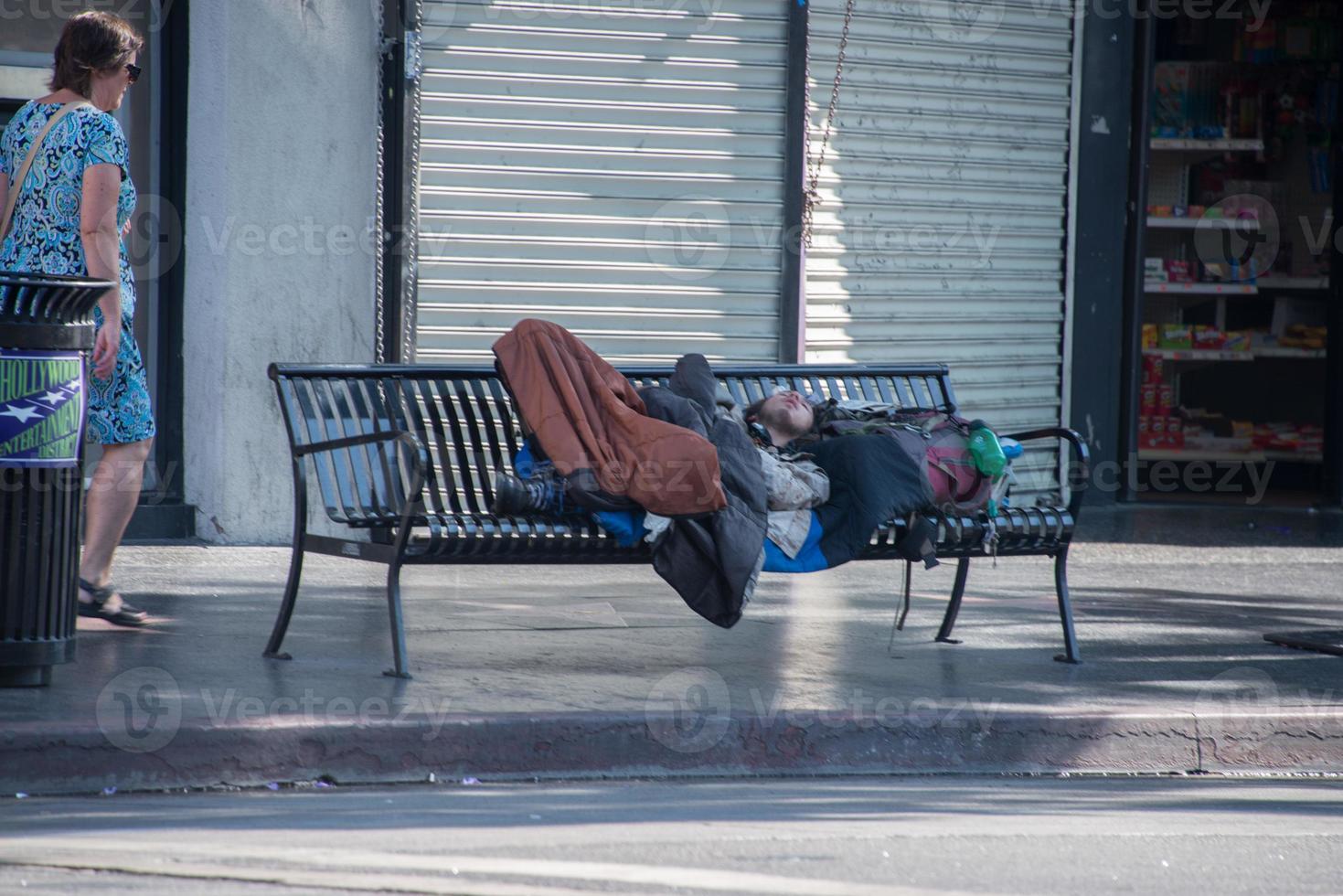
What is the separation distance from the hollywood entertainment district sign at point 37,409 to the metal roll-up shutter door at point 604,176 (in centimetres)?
380

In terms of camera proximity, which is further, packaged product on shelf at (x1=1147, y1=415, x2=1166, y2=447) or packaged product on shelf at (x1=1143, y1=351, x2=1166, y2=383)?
packaged product on shelf at (x1=1147, y1=415, x2=1166, y2=447)

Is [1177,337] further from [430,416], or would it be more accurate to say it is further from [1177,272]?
[430,416]

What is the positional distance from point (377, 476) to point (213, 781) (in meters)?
3.89

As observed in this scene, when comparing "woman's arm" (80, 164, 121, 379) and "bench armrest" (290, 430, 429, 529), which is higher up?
"woman's arm" (80, 164, 121, 379)

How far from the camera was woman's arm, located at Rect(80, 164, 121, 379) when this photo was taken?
5754mm

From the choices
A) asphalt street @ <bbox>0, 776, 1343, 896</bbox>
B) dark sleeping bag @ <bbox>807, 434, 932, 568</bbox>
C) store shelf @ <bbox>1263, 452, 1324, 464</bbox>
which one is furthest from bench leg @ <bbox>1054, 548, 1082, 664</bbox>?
store shelf @ <bbox>1263, 452, 1324, 464</bbox>

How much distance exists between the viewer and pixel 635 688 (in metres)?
5.54

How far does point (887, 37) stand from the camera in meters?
9.82

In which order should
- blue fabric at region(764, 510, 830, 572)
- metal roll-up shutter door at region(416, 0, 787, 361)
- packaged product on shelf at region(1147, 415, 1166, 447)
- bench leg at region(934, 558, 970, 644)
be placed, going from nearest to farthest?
blue fabric at region(764, 510, 830, 572), bench leg at region(934, 558, 970, 644), metal roll-up shutter door at region(416, 0, 787, 361), packaged product on shelf at region(1147, 415, 1166, 447)

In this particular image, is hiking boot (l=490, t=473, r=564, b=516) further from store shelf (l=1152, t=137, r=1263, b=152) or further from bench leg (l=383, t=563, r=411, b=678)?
store shelf (l=1152, t=137, r=1263, b=152)

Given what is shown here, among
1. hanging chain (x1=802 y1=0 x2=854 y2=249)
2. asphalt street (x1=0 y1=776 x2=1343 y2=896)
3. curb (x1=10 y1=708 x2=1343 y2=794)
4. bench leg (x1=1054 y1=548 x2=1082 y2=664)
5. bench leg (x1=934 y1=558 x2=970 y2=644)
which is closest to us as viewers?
asphalt street (x1=0 y1=776 x2=1343 y2=896)

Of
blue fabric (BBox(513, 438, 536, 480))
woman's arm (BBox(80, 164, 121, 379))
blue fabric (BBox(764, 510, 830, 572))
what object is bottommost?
blue fabric (BBox(764, 510, 830, 572))

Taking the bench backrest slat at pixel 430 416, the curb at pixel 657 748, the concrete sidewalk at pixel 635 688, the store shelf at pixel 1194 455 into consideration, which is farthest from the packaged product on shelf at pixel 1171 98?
the curb at pixel 657 748

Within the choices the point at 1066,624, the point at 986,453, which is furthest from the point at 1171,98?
the point at 1066,624
